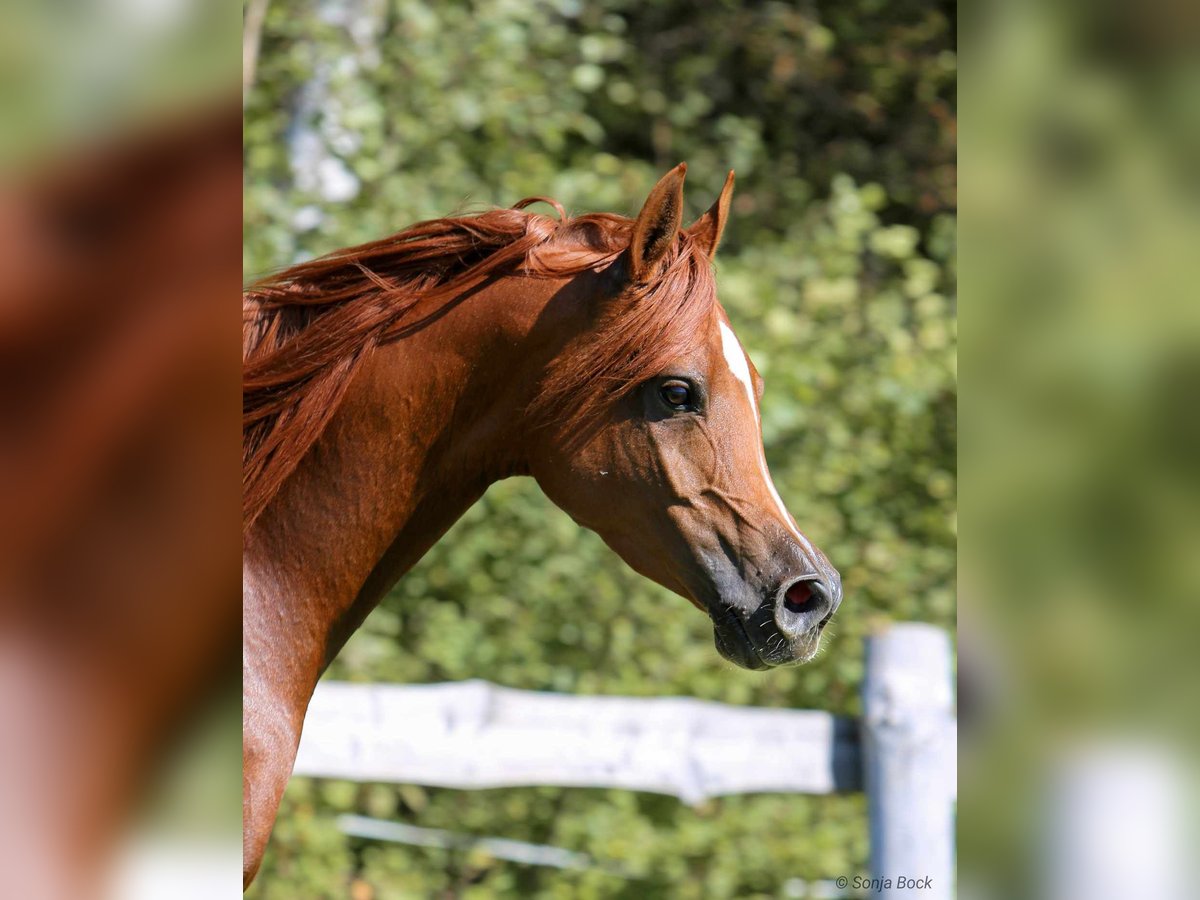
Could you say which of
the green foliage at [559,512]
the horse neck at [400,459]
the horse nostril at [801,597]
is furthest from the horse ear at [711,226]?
the green foliage at [559,512]

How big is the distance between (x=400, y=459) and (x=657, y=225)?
0.36 m

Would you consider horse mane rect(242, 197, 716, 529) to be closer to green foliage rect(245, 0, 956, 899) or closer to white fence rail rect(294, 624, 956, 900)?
white fence rail rect(294, 624, 956, 900)

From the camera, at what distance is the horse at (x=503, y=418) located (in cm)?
104

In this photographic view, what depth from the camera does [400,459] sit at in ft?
3.50

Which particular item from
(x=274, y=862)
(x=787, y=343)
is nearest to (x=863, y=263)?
(x=787, y=343)

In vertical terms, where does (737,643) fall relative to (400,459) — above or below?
below

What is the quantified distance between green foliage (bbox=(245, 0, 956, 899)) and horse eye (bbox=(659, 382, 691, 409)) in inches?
73.2
